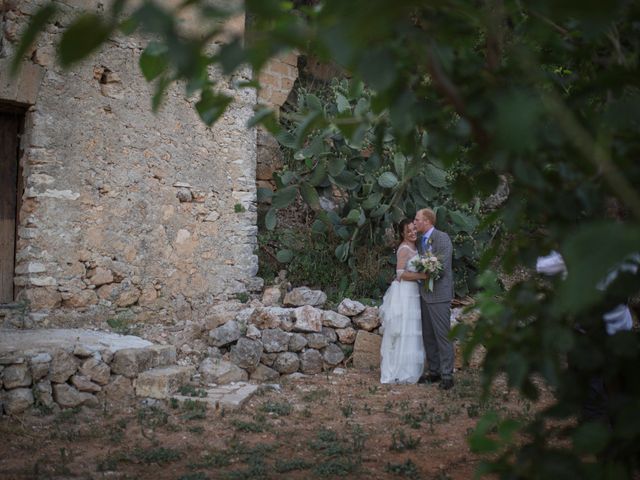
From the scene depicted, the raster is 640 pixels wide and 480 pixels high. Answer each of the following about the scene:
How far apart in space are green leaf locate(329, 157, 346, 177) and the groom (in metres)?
1.44

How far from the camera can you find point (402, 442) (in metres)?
A: 3.94

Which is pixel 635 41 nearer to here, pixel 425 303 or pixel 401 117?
pixel 401 117

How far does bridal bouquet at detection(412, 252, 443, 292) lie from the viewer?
18.4 ft

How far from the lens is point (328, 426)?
442 centimetres

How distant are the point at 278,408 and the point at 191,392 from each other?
0.68 m

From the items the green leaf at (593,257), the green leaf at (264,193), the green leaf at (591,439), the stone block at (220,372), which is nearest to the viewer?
the green leaf at (593,257)

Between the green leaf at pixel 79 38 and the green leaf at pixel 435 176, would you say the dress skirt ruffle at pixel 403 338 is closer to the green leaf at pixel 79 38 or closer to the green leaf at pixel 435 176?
the green leaf at pixel 435 176

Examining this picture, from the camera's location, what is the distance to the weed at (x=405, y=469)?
3404 millimetres

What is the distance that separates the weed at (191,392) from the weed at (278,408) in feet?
1.52

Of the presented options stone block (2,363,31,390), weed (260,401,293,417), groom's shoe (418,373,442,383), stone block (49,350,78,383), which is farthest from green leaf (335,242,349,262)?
stone block (2,363,31,390)

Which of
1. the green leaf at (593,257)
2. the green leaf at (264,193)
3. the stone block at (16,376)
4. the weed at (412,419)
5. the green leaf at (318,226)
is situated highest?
the green leaf at (264,193)

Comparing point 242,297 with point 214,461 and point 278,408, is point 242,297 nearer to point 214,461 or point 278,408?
point 278,408

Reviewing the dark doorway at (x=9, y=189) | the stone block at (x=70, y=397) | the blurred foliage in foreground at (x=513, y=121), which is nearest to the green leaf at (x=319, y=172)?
the dark doorway at (x=9, y=189)

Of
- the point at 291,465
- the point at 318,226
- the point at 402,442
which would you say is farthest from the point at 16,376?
the point at 318,226
